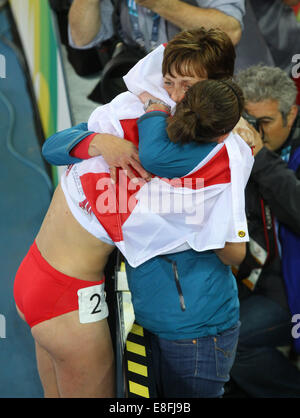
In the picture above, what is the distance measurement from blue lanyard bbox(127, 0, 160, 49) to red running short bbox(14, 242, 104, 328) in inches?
27.0

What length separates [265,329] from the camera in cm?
201

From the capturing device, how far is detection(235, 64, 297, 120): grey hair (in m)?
1.88

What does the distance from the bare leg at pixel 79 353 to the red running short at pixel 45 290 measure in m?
0.02

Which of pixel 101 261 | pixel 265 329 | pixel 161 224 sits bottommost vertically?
pixel 265 329

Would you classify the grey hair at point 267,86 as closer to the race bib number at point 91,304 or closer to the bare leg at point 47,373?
the race bib number at point 91,304

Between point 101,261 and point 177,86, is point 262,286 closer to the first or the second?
point 101,261

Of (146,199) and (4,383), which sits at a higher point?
(146,199)

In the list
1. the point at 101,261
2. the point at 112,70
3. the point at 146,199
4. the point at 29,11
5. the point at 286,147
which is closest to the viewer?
the point at 146,199

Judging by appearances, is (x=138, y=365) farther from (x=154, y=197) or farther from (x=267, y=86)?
(x=267, y=86)

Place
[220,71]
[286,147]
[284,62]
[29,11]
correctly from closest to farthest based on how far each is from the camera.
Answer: [220,71] → [286,147] → [284,62] → [29,11]

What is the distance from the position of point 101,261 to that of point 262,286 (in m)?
0.90

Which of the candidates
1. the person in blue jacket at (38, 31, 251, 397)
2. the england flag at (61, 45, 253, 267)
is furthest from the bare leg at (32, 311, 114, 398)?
the england flag at (61, 45, 253, 267)

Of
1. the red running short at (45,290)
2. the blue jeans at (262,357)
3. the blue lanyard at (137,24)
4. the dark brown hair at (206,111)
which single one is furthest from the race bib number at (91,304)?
the blue jeans at (262,357)
